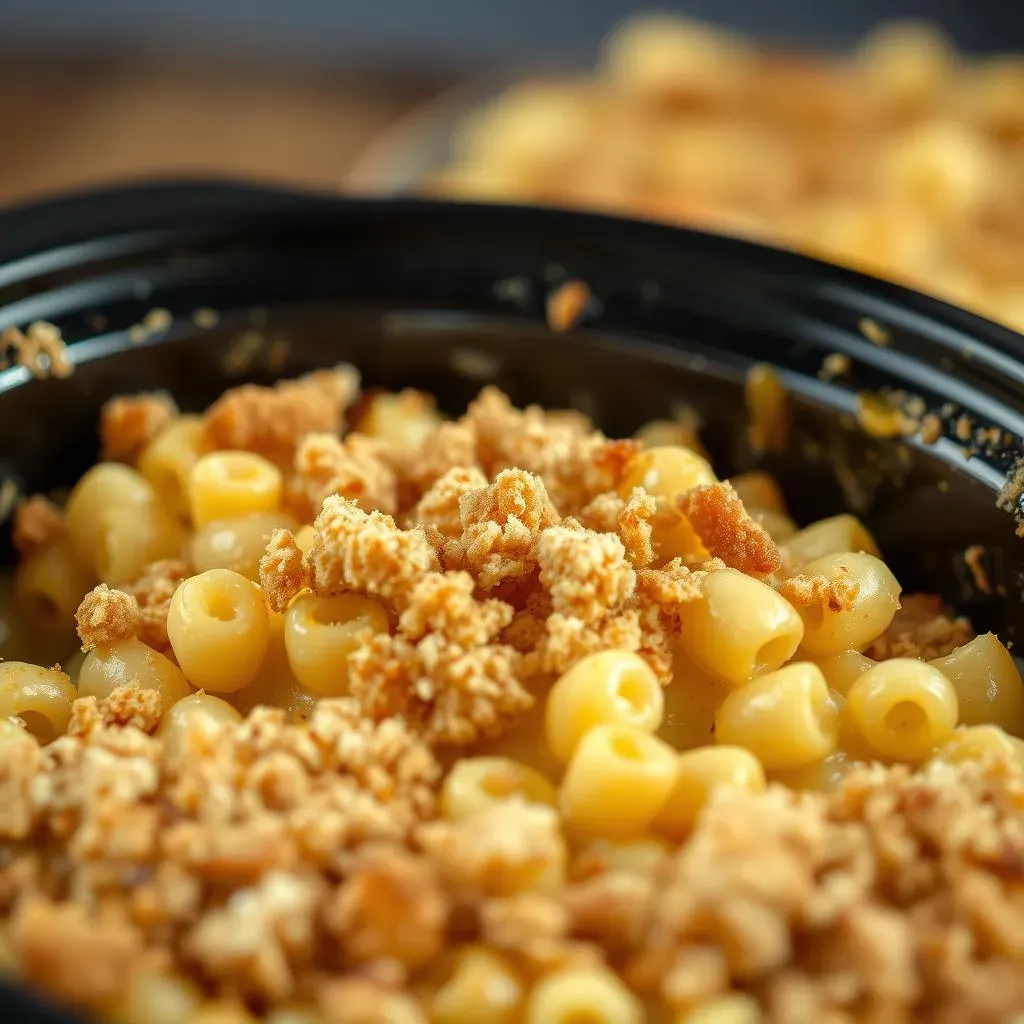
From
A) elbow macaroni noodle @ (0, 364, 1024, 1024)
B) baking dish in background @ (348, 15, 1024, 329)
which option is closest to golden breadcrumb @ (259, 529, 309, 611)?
elbow macaroni noodle @ (0, 364, 1024, 1024)

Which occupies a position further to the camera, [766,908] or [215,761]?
[215,761]

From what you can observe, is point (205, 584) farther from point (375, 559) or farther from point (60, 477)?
point (60, 477)

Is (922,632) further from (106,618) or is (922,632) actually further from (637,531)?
(106,618)

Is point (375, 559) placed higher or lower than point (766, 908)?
higher

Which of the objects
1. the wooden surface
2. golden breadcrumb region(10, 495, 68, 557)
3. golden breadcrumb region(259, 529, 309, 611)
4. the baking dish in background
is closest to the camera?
golden breadcrumb region(259, 529, 309, 611)

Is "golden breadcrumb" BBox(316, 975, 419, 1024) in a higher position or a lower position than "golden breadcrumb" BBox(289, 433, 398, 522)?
lower

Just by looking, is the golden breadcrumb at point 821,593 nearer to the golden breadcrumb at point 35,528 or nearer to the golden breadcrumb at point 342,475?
the golden breadcrumb at point 342,475

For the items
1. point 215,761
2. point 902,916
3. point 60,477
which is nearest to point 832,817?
point 902,916

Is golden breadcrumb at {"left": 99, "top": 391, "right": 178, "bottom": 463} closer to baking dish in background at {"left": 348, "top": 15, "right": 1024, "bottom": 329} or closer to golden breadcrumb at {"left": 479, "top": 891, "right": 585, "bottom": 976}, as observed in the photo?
golden breadcrumb at {"left": 479, "top": 891, "right": 585, "bottom": 976}
